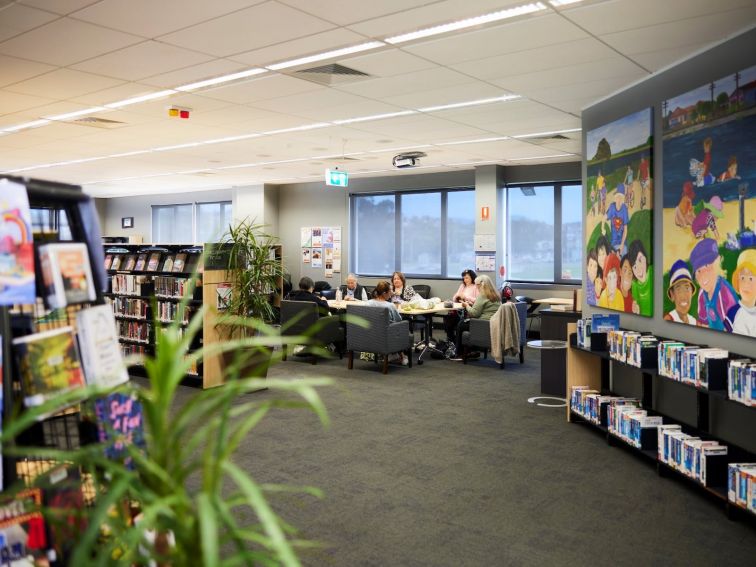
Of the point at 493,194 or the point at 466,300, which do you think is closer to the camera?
the point at 466,300

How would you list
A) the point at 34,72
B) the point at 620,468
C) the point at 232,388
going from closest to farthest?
the point at 232,388 < the point at 620,468 < the point at 34,72

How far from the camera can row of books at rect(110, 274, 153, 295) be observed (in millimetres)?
8062

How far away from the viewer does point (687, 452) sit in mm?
4047

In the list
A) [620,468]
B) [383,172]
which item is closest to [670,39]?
Answer: [620,468]

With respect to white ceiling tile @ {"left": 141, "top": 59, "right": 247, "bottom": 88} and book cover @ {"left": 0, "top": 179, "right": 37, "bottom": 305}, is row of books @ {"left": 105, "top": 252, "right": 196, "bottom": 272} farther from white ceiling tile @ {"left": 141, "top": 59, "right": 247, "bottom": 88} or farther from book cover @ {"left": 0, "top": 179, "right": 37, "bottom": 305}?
book cover @ {"left": 0, "top": 179, "right": 37, "bottom": 305}

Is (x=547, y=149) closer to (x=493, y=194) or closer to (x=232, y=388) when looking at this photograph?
(x=493, y=194)

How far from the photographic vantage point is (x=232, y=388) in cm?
120

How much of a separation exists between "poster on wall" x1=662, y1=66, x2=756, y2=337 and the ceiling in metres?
0.45

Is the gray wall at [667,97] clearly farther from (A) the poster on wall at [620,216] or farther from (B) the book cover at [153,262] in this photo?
(B) the book cover at [153,262]

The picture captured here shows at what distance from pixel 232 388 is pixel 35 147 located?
31.0 ft

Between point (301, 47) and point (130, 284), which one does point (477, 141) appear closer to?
point (301, 47)

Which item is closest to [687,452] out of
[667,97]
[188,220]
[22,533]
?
[667,97]

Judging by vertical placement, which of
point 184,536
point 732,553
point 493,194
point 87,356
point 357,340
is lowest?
point 732,553

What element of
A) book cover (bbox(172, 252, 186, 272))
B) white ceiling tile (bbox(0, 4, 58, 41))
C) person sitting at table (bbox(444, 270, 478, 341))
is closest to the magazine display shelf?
person sitting at table (bbox(444, 270, 478, 341))
